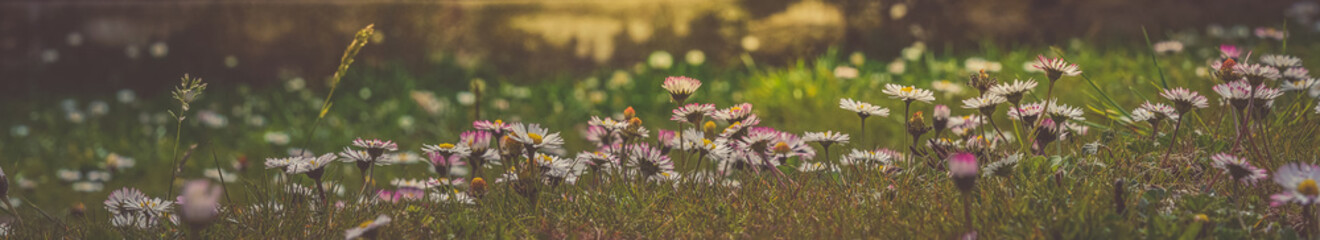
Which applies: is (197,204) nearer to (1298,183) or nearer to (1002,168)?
(1002,168)

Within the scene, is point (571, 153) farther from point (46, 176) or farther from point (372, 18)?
point (372, 18)

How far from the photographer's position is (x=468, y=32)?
18.8 ft

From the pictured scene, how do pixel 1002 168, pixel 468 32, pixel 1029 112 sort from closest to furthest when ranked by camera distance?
pixel 1002 168 → pixel 1029 112 → pixel 468 32

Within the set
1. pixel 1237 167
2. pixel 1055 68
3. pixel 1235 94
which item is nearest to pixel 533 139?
pixel 1055 68

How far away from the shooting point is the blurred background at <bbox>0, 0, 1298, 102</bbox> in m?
5.62

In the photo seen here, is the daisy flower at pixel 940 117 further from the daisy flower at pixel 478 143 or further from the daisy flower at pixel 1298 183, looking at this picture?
the daisy flower at pixel 478 143

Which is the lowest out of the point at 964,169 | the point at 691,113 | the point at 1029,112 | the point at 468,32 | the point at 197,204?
the point at 197,204

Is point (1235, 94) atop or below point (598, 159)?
atop

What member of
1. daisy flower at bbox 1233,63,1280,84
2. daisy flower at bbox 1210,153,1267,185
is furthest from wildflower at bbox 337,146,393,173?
daisy flower at bbox 1233,63,1280,84

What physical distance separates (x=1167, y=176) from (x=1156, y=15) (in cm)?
440

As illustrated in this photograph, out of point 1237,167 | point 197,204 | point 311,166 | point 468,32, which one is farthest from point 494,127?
point 468,32

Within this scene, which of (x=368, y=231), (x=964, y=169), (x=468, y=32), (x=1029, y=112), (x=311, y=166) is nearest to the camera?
(x=964, y=169)

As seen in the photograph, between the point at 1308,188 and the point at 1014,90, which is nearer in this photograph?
the point at 1308,188

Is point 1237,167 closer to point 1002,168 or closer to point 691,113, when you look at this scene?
point 1002,168
